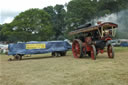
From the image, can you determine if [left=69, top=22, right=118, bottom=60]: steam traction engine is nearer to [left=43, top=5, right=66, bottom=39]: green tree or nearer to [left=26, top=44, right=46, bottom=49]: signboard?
[left=26, top=44, right=46, bottom=49]: signboard

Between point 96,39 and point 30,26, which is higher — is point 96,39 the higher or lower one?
the lower one

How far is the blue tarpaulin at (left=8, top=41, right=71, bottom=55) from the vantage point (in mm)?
12953

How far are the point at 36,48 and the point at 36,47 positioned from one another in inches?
3.2

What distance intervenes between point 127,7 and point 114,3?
9.90 feet

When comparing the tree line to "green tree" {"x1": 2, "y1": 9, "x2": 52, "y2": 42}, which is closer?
the tree line

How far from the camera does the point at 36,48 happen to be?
13.5 m

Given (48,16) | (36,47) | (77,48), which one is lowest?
(77,48)

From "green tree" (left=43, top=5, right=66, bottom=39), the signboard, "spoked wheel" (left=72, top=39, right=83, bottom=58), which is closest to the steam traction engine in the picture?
"spoked wheel" (left=72, top=39, right=83, bottom=58)

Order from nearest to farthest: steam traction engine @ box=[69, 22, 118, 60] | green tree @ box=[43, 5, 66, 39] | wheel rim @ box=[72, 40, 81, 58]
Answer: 1. steam traction engine @ box=[69, 22, 118, 60]
2. wheel rim @ box=[72, 40, 81, 58]
3. green tree @ box=[43, 5, 66, 39]

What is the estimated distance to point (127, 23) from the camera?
22.5m

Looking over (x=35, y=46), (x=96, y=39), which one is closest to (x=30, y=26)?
(x=35, y=46)

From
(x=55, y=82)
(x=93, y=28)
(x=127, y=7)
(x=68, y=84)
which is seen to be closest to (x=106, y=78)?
(x=68, y=84)

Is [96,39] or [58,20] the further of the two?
[58,20]

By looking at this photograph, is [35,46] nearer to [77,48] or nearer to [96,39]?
[77,48]
